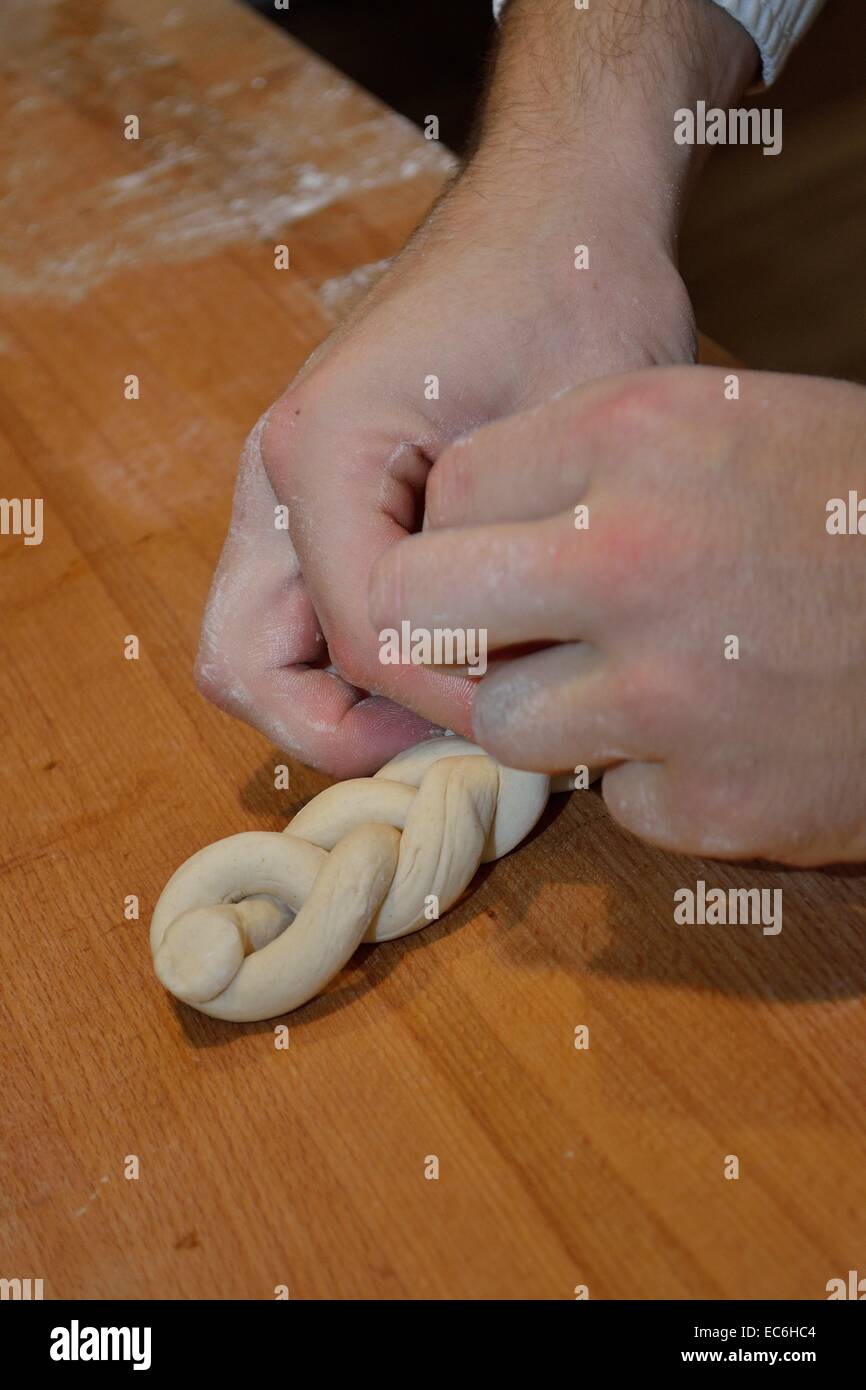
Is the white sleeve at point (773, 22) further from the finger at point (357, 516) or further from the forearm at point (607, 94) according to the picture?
the finger at point (357, 516)

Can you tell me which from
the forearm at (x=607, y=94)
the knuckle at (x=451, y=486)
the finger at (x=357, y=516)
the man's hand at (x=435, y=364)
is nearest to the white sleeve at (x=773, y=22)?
the forearm at (x=607, y=94)

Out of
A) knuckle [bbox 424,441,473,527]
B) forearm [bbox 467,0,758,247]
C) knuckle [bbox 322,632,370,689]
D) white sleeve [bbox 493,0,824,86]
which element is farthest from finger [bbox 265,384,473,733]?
white sleeve [bbox 493,0,824,86]

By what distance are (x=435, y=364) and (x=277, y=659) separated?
0.95 ft

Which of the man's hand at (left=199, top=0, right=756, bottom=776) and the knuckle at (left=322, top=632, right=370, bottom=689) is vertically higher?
the man's hand at (left=199, top=0, right=756, bottom=776)

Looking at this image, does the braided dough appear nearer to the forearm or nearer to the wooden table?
the wooden table

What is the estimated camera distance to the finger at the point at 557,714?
82 cm

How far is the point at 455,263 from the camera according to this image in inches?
42.9

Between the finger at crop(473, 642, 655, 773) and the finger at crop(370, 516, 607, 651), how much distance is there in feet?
0.08

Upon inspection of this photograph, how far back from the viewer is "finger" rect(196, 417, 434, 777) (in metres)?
1.13

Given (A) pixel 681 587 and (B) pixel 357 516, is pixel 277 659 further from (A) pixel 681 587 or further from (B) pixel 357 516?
(A) pixel 681 587

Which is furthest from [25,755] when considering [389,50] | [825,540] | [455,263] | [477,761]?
[389,50]

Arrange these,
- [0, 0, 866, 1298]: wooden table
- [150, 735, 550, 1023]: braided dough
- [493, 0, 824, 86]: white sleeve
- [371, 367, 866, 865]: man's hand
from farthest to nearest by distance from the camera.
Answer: [493, 0, 824, 86]: white sleeve < [150, 735, 550, 1023]: braided dough < [0, 0, 866, 1298]: wooden table < [371, 367, 866, 865]: man's hand

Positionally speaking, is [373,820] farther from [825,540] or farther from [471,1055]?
[825,540]

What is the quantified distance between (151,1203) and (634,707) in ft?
1.67
